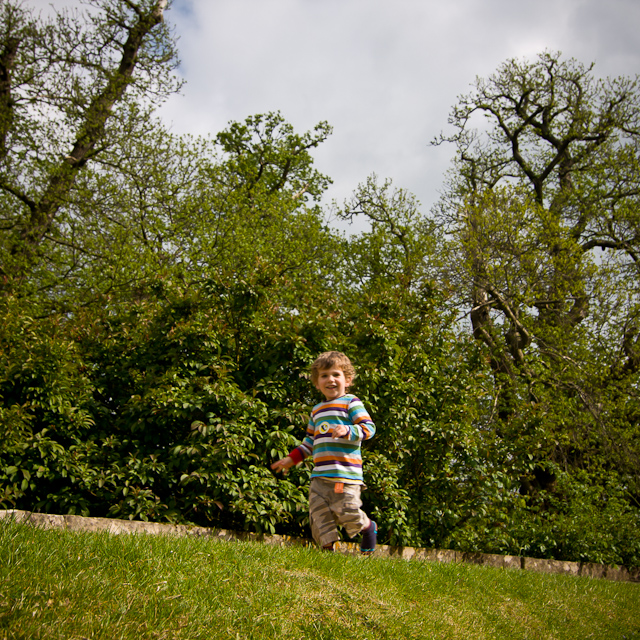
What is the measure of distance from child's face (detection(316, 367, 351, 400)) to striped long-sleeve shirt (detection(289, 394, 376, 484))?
74 mm

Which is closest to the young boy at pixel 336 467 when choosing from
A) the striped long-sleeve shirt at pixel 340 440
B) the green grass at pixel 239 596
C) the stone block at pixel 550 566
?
the striped long-sleeve shirt at pixel 340 440

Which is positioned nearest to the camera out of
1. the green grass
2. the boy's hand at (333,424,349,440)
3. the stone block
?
the green grass

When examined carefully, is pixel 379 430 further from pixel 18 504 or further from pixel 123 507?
pixel 18 504

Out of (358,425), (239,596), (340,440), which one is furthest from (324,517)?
(239,596)

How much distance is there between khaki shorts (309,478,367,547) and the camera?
4438 mm

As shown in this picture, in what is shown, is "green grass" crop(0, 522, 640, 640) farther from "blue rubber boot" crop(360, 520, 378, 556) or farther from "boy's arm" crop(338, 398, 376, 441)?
"boy's arm" crop(338, 398, 376, 441)

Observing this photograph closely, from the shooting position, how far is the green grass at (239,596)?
225 cm

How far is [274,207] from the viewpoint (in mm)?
18156

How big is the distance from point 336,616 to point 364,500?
10.1 ft

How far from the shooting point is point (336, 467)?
445 cm

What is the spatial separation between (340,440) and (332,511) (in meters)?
0.56

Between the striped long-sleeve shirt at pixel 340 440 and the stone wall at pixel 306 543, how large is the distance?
28.9 inches

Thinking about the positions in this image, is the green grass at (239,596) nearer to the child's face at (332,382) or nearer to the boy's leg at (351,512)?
the boy's leg at (351,512)

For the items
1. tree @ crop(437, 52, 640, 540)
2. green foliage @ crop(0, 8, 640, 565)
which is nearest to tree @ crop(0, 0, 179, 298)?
green foliage @ crop(0, 8, 640, 565)
